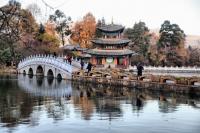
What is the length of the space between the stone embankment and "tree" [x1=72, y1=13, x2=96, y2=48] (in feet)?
103

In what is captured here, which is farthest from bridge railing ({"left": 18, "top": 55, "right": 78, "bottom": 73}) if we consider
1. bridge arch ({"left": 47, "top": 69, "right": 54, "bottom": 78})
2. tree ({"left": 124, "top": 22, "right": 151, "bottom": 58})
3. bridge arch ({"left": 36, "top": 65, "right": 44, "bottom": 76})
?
tree ({"left": 124, "top": 22, "right": 151, "bottom": 58})

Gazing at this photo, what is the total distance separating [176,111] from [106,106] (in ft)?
12.4

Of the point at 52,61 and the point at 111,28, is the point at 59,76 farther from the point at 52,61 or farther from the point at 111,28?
the point at 111,28

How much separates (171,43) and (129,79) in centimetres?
4187

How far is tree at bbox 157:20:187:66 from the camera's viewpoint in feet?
237

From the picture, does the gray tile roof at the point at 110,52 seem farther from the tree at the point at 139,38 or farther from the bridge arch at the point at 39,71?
the tree at the point at 139,38

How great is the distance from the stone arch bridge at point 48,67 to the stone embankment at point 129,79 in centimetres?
218

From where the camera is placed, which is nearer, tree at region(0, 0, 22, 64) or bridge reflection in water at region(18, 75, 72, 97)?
tree at region(0, 0, 22, 64)

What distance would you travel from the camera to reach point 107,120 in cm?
1611

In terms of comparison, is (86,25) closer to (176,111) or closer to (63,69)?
(63,69)

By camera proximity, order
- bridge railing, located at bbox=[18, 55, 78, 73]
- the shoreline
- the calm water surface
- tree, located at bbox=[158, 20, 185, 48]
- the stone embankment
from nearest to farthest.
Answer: the calm water surface, the stone embankment, bridge railing, located at bbox=[18, 55, 78, 73], the shoreline, tree, located at bbox=[158, 20, 185, 48]

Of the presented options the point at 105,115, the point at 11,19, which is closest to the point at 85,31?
the point at 105,115

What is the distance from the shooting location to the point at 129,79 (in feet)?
115

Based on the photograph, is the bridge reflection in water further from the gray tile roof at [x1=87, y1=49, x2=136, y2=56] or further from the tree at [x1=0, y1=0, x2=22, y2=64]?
the gray tile roof at [x1=87, y1=49, x2=136, y2=56]
